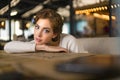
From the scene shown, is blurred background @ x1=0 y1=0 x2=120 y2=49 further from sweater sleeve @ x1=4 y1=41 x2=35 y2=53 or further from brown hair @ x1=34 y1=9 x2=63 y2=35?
sweater sleeve @ x1=4 y1=41 x2=35 y2=53

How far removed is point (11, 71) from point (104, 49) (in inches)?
72.5

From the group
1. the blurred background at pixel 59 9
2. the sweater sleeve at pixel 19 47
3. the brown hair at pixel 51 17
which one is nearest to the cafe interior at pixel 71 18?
the blurred background at pixel 59 9

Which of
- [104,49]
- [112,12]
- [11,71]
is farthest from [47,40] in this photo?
[112,12]

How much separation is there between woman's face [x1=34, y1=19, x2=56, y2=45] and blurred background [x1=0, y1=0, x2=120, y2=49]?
749 millimetres

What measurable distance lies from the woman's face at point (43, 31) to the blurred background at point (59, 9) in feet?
2.46

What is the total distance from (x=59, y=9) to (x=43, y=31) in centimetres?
212

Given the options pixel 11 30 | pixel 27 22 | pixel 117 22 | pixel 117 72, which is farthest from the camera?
pixel 27 22

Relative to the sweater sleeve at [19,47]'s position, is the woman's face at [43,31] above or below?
above

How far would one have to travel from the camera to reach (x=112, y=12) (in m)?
2.61

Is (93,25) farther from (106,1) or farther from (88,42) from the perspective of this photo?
(88,42)

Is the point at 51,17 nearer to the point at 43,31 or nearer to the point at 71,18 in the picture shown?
the point at 43,31

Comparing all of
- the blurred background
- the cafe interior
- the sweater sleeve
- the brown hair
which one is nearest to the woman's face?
the brown hair

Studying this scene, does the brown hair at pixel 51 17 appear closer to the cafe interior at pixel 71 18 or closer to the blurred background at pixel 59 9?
the cafe interior at pixel 71 18

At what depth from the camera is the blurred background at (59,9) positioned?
8.20 feet
